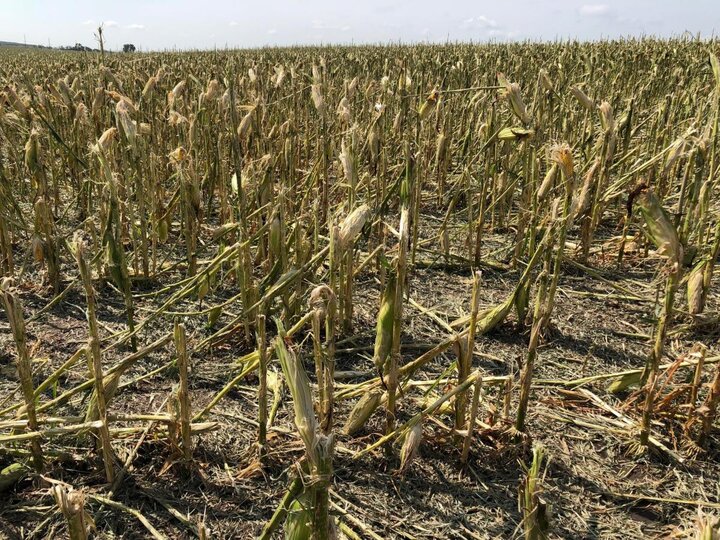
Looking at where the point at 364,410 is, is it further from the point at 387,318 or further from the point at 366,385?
the point at 387,318

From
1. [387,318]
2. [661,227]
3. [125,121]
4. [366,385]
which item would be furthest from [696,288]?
[125,121]

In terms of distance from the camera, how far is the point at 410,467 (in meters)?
1.61

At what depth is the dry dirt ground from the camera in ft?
4.74

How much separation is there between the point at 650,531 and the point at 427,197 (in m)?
2.81

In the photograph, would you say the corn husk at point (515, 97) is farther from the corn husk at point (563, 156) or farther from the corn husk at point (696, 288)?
the corn husk at point (696, 288)

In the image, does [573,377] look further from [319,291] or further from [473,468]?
[319,291]

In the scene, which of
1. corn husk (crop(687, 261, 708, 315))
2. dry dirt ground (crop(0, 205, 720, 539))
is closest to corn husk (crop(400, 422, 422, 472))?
dry dirt ground (crop(0, 205, 720, 539))

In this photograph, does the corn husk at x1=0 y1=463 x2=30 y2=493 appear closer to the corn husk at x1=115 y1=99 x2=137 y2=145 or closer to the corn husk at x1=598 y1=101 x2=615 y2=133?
the corn husk at x1=115 y1=99 x2=137 y2=145

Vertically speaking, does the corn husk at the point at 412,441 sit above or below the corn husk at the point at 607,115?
below

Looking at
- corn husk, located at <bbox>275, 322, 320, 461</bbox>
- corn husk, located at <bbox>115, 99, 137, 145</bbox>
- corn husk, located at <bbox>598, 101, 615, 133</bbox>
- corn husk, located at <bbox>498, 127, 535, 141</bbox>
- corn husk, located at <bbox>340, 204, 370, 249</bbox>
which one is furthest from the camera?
corn husk, located at <bbox>598, 101, 615, 133</bbox>

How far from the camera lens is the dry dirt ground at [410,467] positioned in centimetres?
144

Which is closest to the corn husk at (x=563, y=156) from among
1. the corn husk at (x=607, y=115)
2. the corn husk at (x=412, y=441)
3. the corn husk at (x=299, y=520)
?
the corn husk at (x=412, y=441)

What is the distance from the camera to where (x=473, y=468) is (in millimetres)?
1617

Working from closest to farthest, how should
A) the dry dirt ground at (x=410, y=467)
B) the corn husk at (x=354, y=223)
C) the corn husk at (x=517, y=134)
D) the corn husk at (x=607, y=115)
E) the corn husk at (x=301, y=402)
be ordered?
1. the corn husk at (x=301, y=402)
2. the corn husk at (x=354, y=223)
3. the dry dirt ground at (x=410, y=467)
4. the corn husk at (x=517, y=134)
5. the corn husk at (x=607, y=115)
